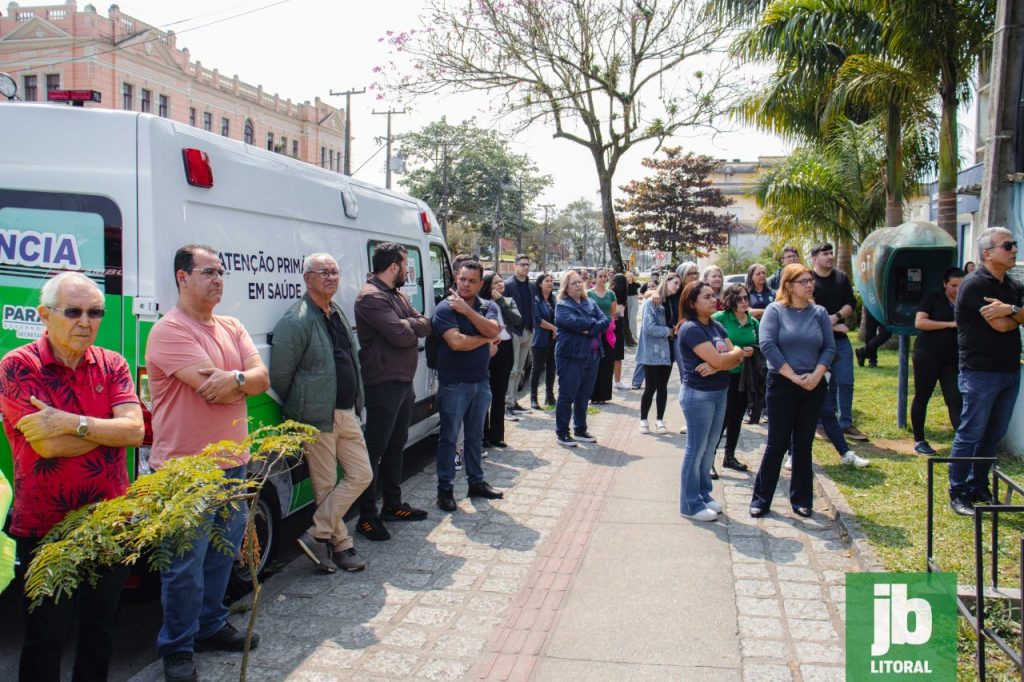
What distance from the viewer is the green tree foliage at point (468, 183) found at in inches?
2231

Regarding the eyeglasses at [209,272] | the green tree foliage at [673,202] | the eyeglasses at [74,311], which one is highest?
the green tree foliage at [673,202]

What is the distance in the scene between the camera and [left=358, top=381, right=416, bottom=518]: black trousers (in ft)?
18.3

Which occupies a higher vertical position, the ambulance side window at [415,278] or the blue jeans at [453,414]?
the ambulance side window at [415,278]

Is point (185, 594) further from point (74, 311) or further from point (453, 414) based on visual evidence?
point (453, 414)

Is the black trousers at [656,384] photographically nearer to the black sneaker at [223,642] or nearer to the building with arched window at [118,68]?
the black sneaker at [223,642]

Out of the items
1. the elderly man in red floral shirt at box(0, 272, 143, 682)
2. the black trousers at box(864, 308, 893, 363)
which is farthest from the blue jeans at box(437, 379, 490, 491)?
the black trousers at box(864, 308, 893, 363)

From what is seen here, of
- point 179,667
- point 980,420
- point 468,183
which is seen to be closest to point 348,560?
point 179,667

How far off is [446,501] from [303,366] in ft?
6.68

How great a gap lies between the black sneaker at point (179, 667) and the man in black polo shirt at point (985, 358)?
497cm

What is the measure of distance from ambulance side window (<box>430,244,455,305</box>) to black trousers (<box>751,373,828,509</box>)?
133 inches

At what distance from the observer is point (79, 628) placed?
315cm

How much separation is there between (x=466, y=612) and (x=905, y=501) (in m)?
3.64

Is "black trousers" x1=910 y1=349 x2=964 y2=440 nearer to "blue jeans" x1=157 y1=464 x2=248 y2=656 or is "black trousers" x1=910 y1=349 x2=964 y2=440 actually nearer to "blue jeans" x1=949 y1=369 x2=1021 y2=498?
"blue jeans" x1=949 y1=369 x2=1021 y2=498

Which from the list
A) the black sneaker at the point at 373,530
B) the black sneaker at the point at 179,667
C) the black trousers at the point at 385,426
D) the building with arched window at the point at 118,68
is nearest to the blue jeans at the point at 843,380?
the black trousers at the point at 385,426
